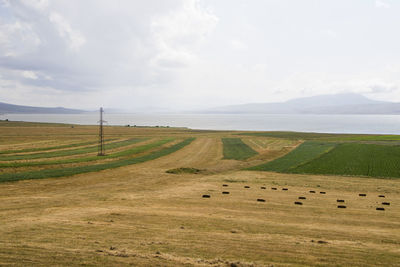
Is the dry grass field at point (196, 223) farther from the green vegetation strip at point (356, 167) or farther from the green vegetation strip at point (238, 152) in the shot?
the green vegetation strip at point (238, 152)

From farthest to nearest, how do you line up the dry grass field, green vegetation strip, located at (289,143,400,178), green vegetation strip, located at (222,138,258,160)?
green vegetation strip, located at (222,138,258,160)
green vegetation strip, located at (289,143,400,178)
the dry grass field

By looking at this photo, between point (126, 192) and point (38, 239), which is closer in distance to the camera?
point (38, 239)

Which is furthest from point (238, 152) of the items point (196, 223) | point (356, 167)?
Answer: point (196, 223)

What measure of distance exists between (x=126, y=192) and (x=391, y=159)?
4048 centimetres

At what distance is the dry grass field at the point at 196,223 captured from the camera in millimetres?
11219

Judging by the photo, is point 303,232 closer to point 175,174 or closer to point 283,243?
point 283,243

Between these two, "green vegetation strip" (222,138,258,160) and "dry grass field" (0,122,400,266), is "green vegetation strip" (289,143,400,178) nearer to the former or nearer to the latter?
"dry grass field" (0,122,400,266)

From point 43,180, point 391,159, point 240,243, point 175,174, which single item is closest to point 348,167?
point 391,159

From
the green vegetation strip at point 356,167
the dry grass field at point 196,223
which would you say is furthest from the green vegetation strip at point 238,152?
the dry grass field at point 196,223

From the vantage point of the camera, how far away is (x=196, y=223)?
52.1ft

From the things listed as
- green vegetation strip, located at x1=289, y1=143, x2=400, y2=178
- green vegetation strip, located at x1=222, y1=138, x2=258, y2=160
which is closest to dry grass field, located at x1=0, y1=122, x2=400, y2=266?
green vegetation strip, located at x1=289, y1=143, x2=400, y2=178

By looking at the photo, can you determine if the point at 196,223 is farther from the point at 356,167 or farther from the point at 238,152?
the point at 238,152

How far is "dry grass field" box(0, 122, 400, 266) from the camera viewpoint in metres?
11.2

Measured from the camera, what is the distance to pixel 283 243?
12.8 meters
